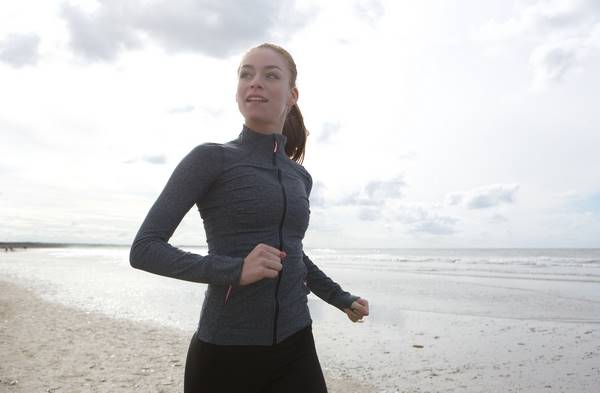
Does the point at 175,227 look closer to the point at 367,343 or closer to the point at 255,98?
the point at 255,98

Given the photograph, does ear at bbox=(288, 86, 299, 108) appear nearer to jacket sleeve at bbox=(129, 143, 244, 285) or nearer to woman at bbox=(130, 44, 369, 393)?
woman at bbox=(130, 44, 369, 393)

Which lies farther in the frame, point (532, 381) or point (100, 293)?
point (100, 293)

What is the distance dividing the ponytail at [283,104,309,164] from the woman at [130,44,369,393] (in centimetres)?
40

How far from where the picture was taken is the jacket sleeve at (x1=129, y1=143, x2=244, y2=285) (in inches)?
65.0

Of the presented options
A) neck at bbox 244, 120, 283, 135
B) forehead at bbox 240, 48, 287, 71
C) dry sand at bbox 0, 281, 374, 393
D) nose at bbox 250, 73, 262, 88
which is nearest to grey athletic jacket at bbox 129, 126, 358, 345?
neck at bbox 244, 120, 283, 135

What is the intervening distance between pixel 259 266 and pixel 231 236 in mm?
253

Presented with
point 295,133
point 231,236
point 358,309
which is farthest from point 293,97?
point 358,309

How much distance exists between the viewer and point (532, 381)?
19.7 ft

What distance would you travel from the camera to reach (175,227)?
1786 millimetres

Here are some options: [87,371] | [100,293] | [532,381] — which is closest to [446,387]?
[532,381]

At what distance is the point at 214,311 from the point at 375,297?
12.9 meters

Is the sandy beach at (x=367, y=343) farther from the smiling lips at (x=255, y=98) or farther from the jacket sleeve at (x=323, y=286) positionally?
the smiling lips at (x=255, y=98)

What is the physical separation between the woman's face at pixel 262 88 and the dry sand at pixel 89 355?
4.57 metres

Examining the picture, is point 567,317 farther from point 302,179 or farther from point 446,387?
point 302,179
